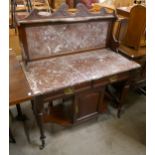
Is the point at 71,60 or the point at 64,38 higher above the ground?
the point at 64,38

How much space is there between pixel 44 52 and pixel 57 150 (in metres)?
0.95

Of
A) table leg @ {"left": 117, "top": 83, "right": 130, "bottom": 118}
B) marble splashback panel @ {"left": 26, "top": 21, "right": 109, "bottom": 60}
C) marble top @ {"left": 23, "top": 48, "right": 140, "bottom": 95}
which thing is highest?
marble splashback panel @ {"left": 26, "top": 21, "right": 109, "bottom": 60}

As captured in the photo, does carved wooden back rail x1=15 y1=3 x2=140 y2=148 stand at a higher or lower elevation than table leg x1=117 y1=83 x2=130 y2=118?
higher

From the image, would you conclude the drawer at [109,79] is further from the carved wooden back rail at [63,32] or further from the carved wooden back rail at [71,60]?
the carved wooden back rail at [63,32]

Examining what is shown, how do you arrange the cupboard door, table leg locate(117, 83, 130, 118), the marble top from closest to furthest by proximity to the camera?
1. the marble top
2. the cupboard door
3. table leg locate(117, 83, 130, 118)

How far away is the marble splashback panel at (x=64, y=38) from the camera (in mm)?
1456

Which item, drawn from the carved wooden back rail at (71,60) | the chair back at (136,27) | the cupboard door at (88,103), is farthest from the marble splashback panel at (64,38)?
the cupboard door at (88,103)

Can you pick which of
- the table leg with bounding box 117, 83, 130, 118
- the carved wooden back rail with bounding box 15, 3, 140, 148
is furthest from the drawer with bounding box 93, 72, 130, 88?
the table leg with bounding box 117, 83, 130, 118

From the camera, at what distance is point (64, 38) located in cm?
158

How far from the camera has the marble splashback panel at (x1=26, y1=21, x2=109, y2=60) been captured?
4.78 ft

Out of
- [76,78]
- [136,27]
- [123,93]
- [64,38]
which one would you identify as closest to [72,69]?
[76,78]

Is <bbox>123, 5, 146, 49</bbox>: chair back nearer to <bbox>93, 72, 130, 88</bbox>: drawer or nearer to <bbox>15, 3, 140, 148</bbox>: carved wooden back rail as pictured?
<bbox>15, 3, 140, 148</bbox>: carved wooden back rail

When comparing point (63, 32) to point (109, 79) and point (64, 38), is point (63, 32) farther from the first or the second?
point (109, 79)
